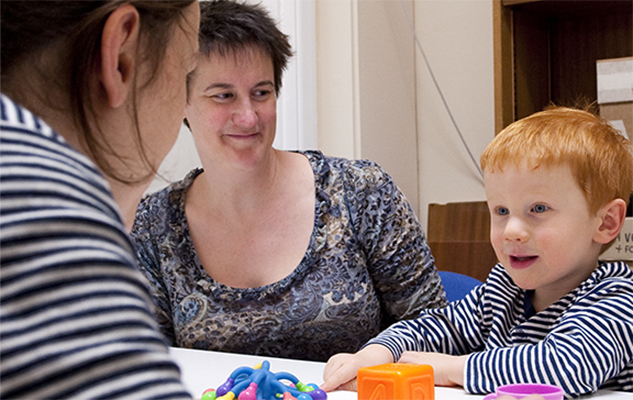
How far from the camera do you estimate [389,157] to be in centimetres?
266

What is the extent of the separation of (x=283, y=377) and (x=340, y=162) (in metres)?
0.78

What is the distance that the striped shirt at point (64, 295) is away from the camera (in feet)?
0.84

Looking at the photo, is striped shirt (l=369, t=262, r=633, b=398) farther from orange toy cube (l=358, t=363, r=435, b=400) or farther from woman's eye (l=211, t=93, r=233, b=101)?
woman's eye (l=211, t=93, r=233, b=101)

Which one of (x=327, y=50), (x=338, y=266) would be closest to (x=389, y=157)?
(x=327, y=50)

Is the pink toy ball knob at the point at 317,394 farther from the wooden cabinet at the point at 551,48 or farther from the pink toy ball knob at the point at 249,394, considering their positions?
the wooden cabinet at the point at 551,48

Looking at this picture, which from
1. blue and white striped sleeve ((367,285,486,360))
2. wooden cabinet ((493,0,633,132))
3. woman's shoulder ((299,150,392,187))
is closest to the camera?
blue and white striped sleeve ((367,285,486,360))

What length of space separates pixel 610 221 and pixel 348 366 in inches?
18.9

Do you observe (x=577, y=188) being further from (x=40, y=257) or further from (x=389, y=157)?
(x=389, y=157)

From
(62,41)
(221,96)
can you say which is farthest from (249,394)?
(221,96)

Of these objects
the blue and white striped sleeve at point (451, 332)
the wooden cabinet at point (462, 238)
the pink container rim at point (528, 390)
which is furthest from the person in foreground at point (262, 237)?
the wooden cabinet at point (462, 238)

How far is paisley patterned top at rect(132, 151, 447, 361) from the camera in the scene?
145cm

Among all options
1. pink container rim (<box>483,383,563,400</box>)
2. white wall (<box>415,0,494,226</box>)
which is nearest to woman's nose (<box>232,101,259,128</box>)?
pink container rim (<box>483,383,563,400</box>)

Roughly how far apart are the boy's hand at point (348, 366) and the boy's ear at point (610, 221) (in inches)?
15.5

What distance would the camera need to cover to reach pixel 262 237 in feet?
5.12
